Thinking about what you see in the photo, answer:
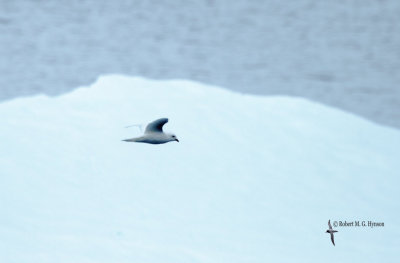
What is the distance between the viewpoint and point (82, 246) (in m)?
3.88

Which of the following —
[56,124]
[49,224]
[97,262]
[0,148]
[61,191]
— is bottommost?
[97,262]

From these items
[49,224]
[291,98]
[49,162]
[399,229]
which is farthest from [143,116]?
[399,229]

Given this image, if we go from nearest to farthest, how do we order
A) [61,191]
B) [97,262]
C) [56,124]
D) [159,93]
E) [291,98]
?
[97,262]
[61,191]
[56,124]
[159,93]
[291,98]

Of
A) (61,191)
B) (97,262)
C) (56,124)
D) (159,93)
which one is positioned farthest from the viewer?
(159,93)

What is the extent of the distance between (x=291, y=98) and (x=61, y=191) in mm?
2311

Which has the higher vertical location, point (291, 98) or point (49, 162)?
point (291, 98)

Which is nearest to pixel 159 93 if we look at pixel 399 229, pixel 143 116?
pixel 143 116

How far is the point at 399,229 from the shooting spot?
4.74m

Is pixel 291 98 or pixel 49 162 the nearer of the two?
pixel 49 162

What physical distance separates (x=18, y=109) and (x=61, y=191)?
854 mm

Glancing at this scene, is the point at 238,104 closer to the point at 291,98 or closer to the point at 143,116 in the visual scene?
the point at 291,98

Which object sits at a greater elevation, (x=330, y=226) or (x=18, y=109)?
(x=18, y=109)

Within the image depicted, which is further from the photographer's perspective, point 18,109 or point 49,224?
point 18,109

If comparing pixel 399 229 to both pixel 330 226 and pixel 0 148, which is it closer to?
pixel 330 226
